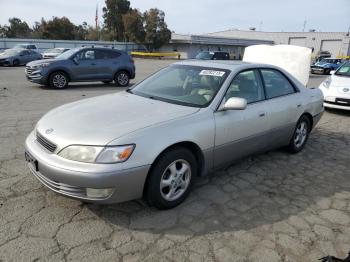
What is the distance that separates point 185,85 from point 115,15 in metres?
62.0

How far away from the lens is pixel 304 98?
5191mm

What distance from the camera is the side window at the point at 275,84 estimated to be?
15.0 ft

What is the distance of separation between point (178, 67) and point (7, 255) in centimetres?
309

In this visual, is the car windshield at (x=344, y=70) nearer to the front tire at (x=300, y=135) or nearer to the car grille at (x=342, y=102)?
the car grille at (x=342, y=102)

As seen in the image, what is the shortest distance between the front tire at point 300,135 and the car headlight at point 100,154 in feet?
10.8

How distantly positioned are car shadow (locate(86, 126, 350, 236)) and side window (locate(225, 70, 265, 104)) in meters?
1.07

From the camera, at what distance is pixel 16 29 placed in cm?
7256

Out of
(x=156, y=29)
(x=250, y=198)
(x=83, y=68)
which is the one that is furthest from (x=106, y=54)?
(x=156, y=29)

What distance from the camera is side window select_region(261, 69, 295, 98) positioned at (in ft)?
15.0

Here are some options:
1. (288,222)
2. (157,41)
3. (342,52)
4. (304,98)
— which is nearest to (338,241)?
(288,222)

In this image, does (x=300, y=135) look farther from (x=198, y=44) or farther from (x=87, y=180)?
(x=198, y=44)

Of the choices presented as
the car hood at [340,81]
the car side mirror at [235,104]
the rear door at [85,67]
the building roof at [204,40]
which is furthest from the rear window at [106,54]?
the building roof at [204,40]

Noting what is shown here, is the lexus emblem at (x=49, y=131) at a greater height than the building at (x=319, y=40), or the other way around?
the building at (x=319, y=40)

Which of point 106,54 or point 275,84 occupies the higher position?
point 275,84
